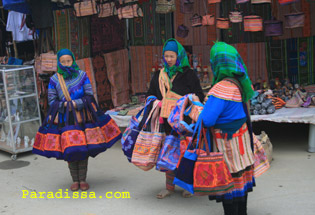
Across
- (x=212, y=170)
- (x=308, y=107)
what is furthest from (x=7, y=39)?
(x=212, y=170)

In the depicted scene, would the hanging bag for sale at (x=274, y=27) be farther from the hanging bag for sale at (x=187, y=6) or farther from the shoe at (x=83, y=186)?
the shoe at (x=83, y=186)

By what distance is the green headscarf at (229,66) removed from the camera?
11.8 ft

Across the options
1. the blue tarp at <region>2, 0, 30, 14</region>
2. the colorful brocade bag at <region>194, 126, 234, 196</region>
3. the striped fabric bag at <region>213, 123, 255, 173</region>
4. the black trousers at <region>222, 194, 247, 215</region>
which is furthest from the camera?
the blue tarp at <region>2, 0, 30, 14</region>

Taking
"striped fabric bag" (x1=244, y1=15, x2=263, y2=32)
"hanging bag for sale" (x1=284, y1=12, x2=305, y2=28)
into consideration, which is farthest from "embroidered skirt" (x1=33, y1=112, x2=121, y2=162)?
"hanging bag for sale" (x1=284, y1=12, x2=305, y2=28)

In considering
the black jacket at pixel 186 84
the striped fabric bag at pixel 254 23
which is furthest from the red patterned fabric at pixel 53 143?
the striped fabric bag at pixel 254 23

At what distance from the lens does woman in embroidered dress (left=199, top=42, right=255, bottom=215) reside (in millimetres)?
3594

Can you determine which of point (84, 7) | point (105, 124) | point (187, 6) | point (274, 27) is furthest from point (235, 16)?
point (105, 124)

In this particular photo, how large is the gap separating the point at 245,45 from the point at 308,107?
2.32m

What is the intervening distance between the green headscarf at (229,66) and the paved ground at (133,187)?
1.42 metres

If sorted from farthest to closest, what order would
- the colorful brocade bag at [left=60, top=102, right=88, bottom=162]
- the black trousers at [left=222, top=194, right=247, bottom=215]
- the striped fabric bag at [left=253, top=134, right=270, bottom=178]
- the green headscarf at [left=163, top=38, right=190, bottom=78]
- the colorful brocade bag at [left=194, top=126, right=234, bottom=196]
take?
the colorful brocade bag at [left=60, top=102, right=88, bottom=162]
the green headscarf at [left=163, top=38, right=190, bottom=78]
the striped fabric bag at [left=253, top=134, right=270, bottom=178]
the black trousers at [left=222, top=194, right=247, bottom=215]
the colorful brocade bag at [left=194, top=126, right=234, bottom=196]

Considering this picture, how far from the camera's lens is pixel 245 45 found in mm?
8789

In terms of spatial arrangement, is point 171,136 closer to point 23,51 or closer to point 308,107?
point 308,107

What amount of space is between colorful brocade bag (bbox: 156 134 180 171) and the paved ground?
496mm

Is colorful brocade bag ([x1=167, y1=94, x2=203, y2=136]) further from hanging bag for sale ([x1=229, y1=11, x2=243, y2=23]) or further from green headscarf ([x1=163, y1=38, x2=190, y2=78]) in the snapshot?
hanging bag for sale ([x1=229, y1=11, x2=243, y2=23])
